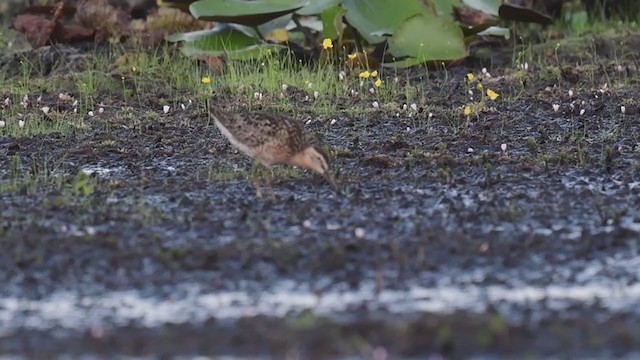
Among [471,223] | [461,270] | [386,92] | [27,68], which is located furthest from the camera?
[27,68]

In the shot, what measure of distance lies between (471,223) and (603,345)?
90.0 inches

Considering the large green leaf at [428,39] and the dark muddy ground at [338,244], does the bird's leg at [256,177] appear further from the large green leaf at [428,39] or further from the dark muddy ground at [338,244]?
the large green leaf at [428,39]

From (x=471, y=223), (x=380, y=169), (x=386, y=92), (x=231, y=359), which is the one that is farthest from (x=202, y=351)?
(x=386, y=92)

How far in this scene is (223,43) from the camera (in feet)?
45.2

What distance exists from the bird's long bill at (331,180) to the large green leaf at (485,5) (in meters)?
5.20

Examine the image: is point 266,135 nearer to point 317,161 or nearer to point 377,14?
point 317,161

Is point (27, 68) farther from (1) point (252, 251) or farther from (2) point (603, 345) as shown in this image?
(2) point (603, 345)

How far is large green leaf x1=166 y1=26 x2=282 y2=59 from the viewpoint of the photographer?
13.6 metres

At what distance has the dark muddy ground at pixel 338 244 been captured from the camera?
19.5 ft

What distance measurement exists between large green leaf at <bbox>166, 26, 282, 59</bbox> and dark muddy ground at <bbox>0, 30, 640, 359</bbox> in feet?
6.42

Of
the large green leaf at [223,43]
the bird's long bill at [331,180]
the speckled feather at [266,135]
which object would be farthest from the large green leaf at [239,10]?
the bird's long bill at [331,180]

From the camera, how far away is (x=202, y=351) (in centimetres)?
579

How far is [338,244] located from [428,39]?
6.29 m

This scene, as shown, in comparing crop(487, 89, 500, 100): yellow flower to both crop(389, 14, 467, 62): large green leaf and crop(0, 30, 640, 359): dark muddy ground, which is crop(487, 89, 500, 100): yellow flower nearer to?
crop(0, 30, 640, 359): dark muddy ground
